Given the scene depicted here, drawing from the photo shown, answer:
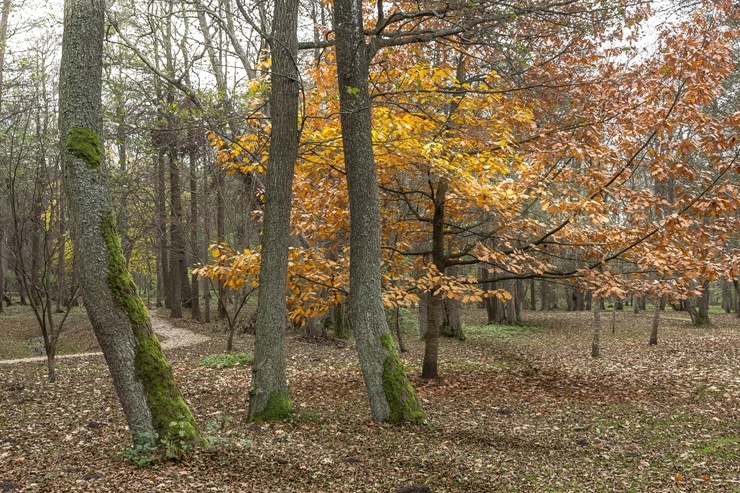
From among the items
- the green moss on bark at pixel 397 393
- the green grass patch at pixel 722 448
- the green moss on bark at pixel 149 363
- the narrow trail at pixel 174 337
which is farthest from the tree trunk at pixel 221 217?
the green grass patch at pixel 722 448

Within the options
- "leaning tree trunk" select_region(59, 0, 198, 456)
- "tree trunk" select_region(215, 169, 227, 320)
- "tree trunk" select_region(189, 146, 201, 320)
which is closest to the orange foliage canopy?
"leaning tree trunk" select_region(59, 0, 198, 456)

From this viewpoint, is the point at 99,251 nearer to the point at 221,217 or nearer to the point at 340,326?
the point at 340,326

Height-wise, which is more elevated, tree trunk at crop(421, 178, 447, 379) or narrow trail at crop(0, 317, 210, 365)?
tree trunk at crop(421, 178, 447, 379)

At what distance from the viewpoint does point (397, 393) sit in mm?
6996

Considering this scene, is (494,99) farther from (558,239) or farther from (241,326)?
(241,326)

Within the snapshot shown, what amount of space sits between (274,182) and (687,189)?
6611 mm

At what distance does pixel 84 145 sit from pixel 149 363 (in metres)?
2.00

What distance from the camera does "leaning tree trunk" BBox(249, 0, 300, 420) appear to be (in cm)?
698

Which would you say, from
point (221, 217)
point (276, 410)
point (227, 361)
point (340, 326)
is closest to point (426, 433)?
point (276, 410)

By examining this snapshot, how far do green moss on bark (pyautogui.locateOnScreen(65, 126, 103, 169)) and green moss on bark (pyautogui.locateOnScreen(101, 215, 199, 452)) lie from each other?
510 mm

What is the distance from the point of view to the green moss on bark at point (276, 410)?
692 centimetres

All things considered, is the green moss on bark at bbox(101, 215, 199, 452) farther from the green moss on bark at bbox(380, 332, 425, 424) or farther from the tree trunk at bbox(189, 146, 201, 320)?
the tree trunk at bbox(189, 146, 201, 320)

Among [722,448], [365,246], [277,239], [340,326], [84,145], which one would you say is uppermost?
[84,145]

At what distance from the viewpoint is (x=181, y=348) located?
15969 mm
